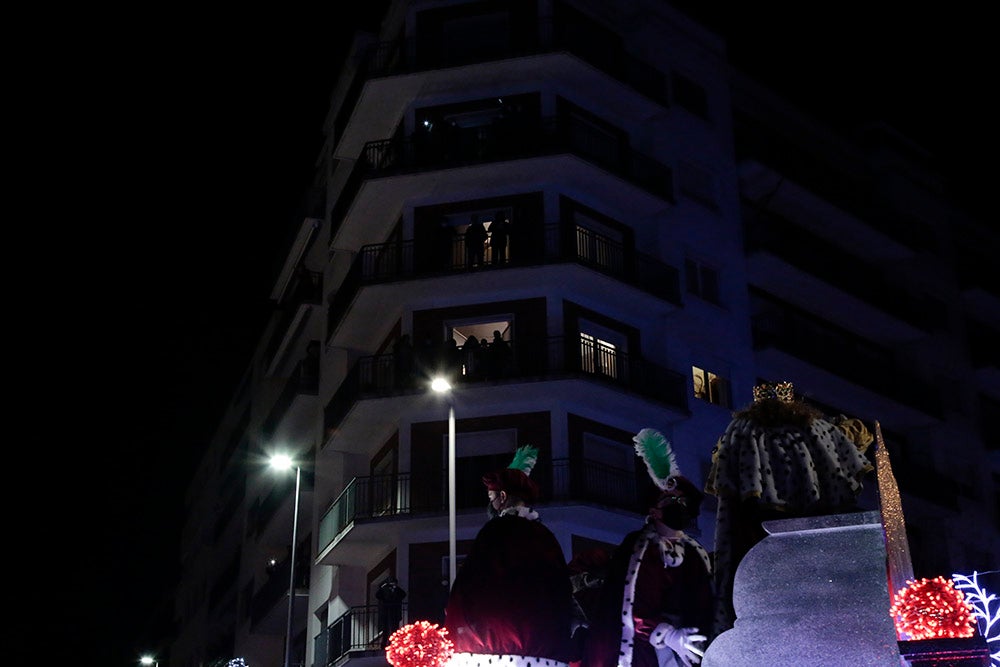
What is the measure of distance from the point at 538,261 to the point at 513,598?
2080 centimetres

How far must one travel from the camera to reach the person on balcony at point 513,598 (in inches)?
360

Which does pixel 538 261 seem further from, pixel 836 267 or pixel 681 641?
pixel 681 641

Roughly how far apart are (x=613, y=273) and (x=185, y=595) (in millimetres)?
42912

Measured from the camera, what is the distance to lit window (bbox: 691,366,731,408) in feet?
109

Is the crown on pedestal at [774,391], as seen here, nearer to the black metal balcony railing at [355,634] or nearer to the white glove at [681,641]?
the white glove at [681,641]

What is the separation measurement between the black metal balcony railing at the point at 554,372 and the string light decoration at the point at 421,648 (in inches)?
771

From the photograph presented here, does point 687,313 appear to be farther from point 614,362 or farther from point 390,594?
point 390,594

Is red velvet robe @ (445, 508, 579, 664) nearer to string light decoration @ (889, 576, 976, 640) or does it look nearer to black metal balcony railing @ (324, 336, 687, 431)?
string light decoration @ (889, 576, 976, 640)

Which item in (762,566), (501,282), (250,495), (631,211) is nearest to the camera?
(762,566)

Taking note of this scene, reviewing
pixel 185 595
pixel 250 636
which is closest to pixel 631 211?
pixel 250 636

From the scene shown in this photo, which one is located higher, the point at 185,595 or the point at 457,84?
the point at 457,84

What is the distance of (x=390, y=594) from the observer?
2769 cm

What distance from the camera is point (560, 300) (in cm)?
3034

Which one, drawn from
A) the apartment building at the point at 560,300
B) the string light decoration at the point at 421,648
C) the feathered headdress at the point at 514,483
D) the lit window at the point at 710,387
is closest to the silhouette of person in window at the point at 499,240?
the apartment building at the point at 560,300
